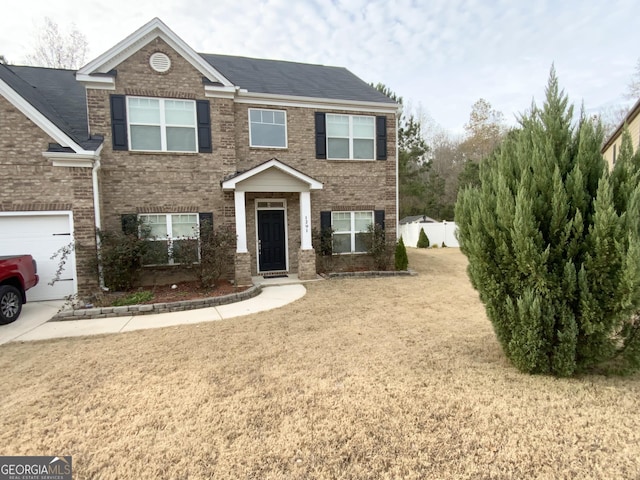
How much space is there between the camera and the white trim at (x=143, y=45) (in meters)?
8.94

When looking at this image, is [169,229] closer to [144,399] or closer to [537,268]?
[144,399]

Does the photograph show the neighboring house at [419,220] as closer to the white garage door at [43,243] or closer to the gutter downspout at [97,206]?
the gutter downspout at [97,206]

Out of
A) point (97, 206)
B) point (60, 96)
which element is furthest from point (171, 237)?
point (60, 96)

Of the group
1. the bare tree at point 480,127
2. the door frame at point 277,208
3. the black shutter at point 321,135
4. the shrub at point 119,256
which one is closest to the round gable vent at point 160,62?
the door frame at point 277,208

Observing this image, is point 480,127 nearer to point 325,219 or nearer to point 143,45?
point 325,219

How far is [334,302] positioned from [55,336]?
5160 mm

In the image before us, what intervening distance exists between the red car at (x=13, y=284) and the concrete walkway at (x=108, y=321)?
220 millimetres

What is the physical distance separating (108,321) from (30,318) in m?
1.74

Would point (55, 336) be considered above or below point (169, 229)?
below

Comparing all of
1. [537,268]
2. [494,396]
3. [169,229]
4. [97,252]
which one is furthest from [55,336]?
[537,268]

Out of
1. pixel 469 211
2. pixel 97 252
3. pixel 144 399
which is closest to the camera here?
pixel 144 399

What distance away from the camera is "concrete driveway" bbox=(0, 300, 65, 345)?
19.2ft

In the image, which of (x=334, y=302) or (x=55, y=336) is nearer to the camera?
(x=55, y=336)

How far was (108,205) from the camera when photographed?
9.33 metres
